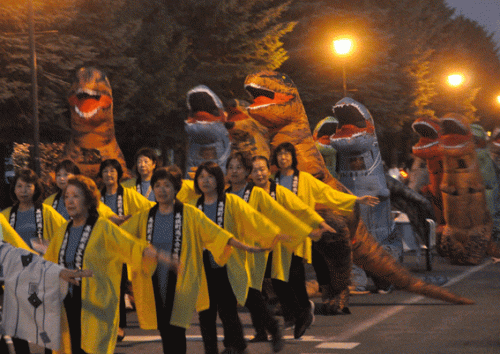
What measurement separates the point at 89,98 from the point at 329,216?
12.4 feet

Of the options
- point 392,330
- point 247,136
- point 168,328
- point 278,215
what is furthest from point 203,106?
point 168,328

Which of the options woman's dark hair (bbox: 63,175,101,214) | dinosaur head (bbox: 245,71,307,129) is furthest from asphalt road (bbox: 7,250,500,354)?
dinosaur head (bbox: 245,71,307,129)

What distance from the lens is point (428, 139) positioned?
637 inches

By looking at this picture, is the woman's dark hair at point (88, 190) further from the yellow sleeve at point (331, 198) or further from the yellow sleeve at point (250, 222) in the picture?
the yellow sleeve at point (331, 198)

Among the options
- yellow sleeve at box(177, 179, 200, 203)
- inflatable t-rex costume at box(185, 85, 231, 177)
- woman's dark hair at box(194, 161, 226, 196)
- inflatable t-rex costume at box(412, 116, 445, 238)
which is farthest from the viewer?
inflatable t-rex costume at box(412, 116, 445, 238)

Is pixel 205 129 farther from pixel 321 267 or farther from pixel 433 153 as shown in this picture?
pixel 433 153

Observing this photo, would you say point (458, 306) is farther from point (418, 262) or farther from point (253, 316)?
point (418, 262)

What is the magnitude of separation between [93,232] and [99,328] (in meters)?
0.63

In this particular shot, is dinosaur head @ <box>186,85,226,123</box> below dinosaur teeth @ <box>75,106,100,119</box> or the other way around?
the other way around

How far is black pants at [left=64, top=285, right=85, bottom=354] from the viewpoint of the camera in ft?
20.5

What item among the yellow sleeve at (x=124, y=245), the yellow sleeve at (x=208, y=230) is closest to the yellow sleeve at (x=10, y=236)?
the yellow sleeve at (x=124, y=245)

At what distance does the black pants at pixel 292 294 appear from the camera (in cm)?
870

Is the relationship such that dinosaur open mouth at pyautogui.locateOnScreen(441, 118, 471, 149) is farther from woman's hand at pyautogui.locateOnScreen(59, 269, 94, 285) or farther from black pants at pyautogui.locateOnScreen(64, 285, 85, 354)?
woman's hand at pyautogui.locateOnScreen(59, 269, 94, 285)

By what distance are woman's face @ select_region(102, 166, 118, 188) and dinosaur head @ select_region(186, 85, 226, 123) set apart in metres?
3.35
